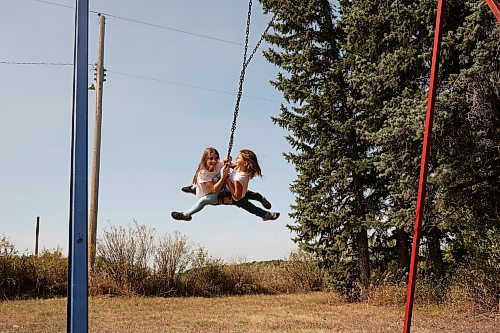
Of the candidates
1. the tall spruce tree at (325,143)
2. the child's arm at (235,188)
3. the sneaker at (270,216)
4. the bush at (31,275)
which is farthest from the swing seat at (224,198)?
the bush at (31,275)

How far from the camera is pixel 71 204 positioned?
3412 mm

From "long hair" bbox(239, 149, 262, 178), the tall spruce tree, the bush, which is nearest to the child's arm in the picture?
"long hair" bbox(239, 149, 262, 178)

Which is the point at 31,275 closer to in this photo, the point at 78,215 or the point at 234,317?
the point at 234,317

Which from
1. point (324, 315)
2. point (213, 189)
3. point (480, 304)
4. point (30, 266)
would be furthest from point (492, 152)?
point (30, 266)

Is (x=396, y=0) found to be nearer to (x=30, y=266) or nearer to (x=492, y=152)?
(x=492, y=152)

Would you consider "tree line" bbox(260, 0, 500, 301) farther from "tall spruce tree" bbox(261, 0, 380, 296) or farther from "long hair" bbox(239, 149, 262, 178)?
"long hair" bbox(239, 149, 262, 178)

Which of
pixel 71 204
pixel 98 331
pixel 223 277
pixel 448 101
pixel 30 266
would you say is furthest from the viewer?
pixel 223 277

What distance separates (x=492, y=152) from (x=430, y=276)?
9.48 ft

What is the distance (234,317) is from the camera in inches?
378

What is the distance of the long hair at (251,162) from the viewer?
4.74 meters

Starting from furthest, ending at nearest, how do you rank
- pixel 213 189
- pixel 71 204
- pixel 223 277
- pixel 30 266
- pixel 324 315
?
pixel 223 277 → pixel 30 266 → pixel 324 315 → pixel 213 189 → pixel 71 204

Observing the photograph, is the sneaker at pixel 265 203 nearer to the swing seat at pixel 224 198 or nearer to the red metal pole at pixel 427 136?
the swing seat at pixel 224 198

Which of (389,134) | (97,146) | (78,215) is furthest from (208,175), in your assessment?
(97,146)

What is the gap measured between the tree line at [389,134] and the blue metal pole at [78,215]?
6.07 meters
